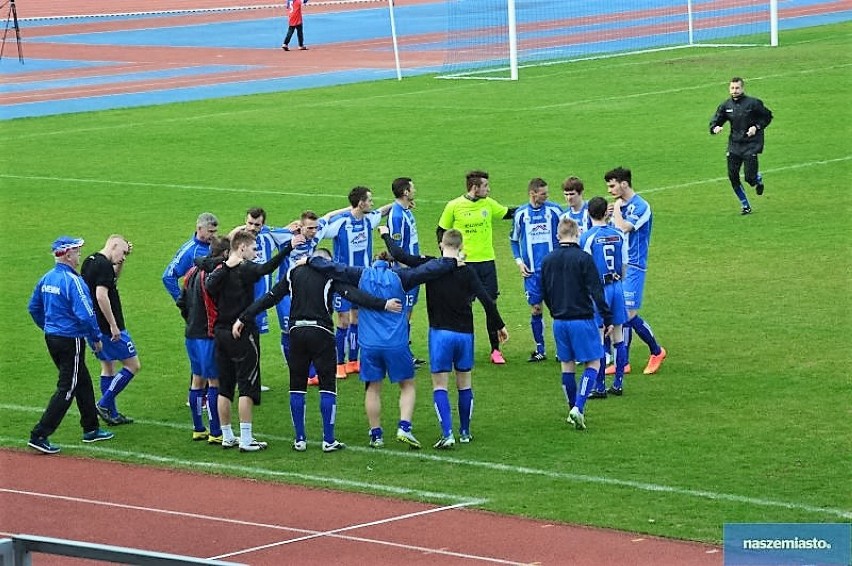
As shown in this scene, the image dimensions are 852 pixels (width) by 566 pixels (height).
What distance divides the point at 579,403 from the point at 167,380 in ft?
16.8

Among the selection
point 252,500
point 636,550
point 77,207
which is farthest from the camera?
point 77,207

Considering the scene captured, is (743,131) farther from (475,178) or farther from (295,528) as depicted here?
(295,528)

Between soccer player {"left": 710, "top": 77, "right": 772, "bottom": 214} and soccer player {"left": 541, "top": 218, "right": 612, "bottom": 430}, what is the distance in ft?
39.5

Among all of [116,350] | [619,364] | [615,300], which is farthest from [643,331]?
[116,350]

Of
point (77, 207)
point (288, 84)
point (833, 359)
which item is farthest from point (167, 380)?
point (288, 84)

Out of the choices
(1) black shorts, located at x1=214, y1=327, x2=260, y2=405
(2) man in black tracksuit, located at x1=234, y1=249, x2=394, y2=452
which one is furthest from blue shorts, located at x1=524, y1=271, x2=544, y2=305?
(1) black shorts, located at x1=214, y1=327, x2=260, y2=405

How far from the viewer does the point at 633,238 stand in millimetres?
17141

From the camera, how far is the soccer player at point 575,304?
14.9 metres

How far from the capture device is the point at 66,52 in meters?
56.8

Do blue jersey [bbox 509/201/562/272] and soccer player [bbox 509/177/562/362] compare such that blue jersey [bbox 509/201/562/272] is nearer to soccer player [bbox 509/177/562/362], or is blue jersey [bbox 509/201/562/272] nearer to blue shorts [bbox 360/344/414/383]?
soccer player [bbox 509/177/562/362]

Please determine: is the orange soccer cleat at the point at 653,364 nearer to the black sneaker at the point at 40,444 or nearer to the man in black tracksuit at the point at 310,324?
the man in black tracksuit at the point at 310,324

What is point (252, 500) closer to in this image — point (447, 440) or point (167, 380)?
point (447, 440)

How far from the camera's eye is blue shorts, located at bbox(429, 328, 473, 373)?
14.5 meters

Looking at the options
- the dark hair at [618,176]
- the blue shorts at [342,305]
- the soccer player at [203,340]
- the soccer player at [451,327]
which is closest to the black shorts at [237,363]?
the soccer player at [203,340]
